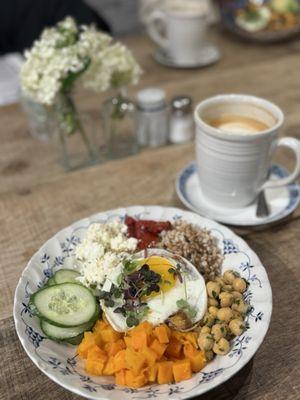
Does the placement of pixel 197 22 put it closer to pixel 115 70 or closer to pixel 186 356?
pixel 115 70

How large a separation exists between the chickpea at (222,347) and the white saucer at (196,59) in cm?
129

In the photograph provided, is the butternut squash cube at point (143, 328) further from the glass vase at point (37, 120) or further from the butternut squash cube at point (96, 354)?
the glass vase at point (37, 120)

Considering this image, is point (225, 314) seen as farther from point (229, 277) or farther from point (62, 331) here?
point (62, 331)

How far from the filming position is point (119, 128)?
58.7 inches

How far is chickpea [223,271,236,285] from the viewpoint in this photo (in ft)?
2.82

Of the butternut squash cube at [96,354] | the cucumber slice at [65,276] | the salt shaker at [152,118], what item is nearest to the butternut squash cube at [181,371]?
the butternut squash cube at [96,354]

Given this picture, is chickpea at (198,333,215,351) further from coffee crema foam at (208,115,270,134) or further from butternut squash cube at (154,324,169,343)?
coffee crema foam at (208,115,270,134)

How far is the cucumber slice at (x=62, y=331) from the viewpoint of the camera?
2.55 feet

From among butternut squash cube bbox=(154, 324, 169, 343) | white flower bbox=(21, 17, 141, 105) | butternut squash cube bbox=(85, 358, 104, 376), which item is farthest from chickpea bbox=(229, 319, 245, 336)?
white flower bbox=(21, 17, 141, 105)

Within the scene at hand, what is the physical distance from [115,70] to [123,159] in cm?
25

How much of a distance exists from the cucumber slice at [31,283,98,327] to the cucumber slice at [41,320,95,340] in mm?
11

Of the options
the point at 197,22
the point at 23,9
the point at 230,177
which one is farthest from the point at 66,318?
the point at 23,9

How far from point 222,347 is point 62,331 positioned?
261 millimetres

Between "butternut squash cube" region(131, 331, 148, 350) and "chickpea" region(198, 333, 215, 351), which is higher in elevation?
"butternut squash cube" region(131, 331, 148, 350)
